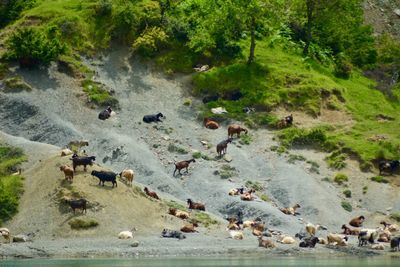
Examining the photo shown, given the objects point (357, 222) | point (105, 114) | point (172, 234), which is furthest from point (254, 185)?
point (105, 114)

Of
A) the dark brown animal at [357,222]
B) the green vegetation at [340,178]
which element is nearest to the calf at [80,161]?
the dark brown animal at [357,222]

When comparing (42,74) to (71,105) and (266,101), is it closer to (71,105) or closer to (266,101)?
(71,105)

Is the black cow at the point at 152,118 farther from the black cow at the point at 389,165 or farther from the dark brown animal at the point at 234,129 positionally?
the black cow at the point at 389,165

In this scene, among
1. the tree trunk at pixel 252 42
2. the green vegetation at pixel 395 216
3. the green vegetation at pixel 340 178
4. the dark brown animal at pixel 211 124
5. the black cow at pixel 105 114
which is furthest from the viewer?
the tree trunk at pixel 252 42

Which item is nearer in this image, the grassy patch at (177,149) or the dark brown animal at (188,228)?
the dark brown animal at (188,228)

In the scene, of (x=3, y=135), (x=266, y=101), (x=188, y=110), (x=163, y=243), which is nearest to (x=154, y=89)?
(x=188, y=110)

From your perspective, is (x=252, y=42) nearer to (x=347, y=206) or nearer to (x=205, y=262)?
(x=347, y=206)

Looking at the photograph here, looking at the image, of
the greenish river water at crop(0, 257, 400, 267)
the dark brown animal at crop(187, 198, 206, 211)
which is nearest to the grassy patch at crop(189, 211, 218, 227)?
the dark brown animal at crop(187, 198, 206, 211)
